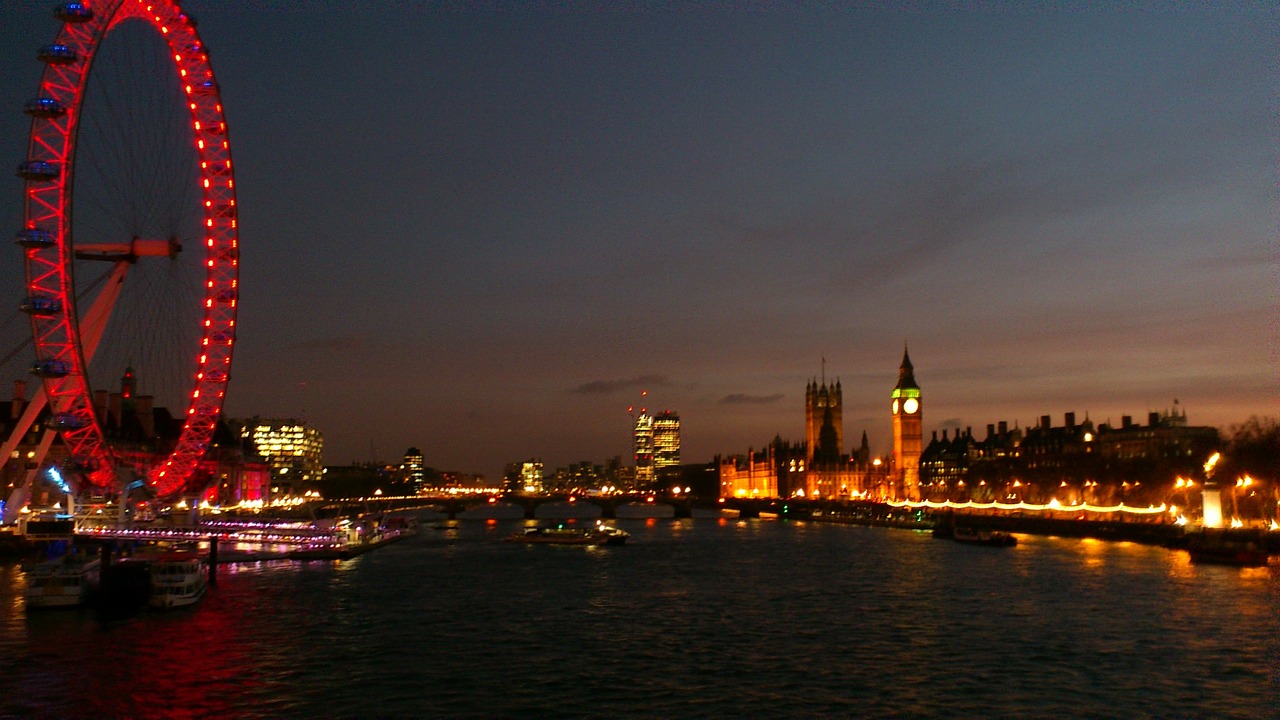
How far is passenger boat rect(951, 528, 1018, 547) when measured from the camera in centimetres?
8238

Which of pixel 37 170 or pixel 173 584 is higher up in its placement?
pixel 37 170

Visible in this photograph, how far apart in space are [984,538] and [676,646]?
54.0 meters

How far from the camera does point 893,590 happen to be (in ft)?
171

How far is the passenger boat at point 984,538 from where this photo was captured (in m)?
82.4

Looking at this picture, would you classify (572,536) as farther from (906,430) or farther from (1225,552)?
(906,430)

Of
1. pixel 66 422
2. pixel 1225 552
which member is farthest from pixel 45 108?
pixel 1225 552

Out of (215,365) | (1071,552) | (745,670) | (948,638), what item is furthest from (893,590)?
(215,365)

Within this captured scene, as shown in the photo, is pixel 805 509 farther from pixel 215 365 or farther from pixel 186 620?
pixel 186 620

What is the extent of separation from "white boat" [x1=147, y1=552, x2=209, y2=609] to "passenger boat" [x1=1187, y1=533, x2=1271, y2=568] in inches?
1882

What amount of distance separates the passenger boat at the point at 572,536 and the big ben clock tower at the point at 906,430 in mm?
97523

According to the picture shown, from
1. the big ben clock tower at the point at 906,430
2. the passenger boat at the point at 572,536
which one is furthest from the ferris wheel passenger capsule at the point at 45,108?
the big ben clock tower at the point at 906,430

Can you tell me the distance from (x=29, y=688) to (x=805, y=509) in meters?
132

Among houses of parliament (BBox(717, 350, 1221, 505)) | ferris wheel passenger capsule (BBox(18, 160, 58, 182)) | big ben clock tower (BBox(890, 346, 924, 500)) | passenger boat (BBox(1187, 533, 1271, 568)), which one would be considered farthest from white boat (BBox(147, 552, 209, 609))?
big ben clock tower (BBox(890, 346, 924, 500))

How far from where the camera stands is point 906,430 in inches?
7520
